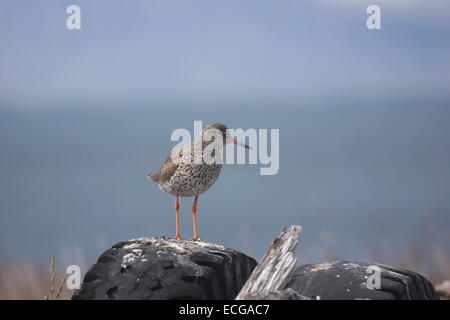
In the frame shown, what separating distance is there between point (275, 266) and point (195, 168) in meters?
1.72

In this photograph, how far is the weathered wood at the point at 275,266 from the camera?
5215 mm

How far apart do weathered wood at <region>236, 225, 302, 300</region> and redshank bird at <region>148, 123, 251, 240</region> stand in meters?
1.41

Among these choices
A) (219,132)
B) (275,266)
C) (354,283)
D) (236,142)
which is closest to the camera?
(275,266)

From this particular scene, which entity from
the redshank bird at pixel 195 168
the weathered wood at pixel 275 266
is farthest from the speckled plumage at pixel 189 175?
the weathered wood at pixel 275 266

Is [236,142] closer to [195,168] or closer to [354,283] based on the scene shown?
[195,168]

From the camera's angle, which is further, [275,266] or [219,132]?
[219,132]

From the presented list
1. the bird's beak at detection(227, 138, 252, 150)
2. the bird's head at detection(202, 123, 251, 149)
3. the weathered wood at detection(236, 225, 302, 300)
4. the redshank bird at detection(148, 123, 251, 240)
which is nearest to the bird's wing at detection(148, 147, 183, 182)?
the redshank bird at detection(148, 123, 251, 240)

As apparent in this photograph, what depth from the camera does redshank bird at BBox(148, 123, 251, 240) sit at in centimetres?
660

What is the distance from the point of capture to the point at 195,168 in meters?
6.57

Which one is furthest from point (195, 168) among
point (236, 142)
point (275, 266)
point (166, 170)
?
point (275, 266)

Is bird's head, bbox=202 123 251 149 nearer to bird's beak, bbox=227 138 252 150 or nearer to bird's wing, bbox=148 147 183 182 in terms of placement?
bird's beak, bbox=227 138 252 150

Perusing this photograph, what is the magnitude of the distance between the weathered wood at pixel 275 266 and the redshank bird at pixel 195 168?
1.41 metres

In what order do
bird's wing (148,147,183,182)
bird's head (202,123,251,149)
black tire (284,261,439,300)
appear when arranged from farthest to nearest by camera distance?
1. bird's wing (148,147,183,182)
2. bird's head (202,123,251,149)
3. black tire (284,261,439,300)
